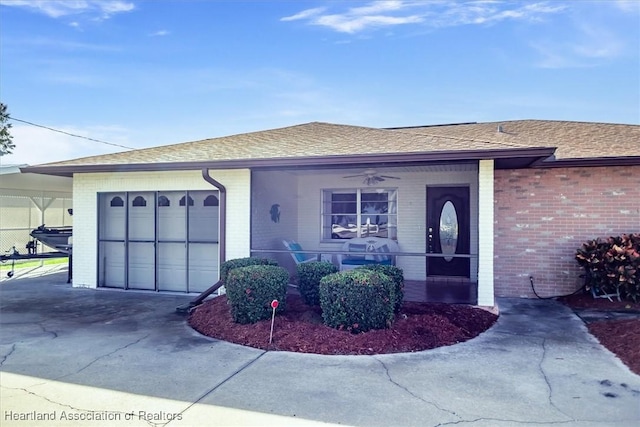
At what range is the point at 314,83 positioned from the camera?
490 inches

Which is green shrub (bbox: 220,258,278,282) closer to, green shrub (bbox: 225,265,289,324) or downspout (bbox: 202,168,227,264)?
green shrub (bbox: 225,265,289,324)

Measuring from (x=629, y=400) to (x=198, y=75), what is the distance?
44.0ft

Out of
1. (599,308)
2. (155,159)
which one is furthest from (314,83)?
(599,308)

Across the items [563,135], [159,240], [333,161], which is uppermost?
[563,135]

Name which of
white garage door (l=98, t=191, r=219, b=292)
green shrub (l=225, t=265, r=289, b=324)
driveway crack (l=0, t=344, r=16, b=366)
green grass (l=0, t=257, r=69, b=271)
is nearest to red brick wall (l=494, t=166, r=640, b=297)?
green shrub (l=225, t=265, r=289, b=324)

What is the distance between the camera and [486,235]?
680cm

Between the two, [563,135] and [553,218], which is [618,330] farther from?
[563,135]

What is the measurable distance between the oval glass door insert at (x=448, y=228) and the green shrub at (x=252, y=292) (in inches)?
207

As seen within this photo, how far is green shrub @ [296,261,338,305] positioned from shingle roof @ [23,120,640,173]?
177 centimetres

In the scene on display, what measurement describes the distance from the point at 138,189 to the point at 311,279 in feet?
14.5

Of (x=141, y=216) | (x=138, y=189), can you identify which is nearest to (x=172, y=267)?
(x=141, y=216)

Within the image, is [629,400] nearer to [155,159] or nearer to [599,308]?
[599,308]

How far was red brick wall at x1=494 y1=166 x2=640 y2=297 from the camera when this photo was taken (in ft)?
25.7

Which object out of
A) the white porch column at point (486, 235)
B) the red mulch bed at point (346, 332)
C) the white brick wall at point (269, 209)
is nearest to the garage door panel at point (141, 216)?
the white brick wall at point (269, 209)
